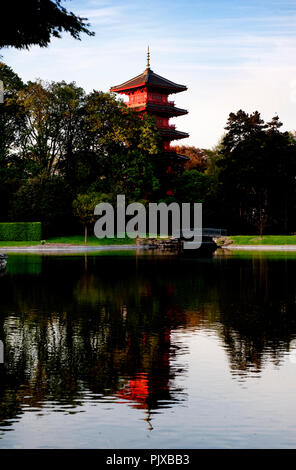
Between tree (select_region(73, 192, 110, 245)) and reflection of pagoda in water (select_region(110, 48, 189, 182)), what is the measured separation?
1563 cm

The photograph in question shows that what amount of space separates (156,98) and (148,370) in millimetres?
71759

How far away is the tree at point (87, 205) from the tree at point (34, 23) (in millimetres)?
47387

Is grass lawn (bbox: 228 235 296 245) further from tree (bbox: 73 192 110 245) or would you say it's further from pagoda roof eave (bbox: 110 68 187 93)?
pagoda roof eave (bbox: 110 68 187 93)

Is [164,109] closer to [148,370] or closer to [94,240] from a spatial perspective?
[94,240]

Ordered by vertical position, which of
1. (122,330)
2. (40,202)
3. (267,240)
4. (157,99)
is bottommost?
(122,330)

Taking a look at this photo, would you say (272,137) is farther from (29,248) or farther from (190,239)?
(29,248)

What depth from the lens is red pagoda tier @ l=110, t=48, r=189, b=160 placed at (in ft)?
250

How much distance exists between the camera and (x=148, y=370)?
992cm

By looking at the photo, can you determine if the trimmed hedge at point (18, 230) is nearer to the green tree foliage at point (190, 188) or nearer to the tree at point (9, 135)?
the tree at point (9, 135)

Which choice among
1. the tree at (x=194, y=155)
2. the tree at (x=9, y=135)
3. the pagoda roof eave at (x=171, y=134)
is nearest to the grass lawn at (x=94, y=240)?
the tree at (x=9, y=135)

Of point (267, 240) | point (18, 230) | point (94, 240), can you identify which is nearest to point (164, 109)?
point (94, 240)

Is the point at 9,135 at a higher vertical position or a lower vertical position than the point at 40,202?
higher

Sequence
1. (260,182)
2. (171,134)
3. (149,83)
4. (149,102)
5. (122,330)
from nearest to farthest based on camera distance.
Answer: (122,330), (260,182), (149,83), (171,134), (149,102)

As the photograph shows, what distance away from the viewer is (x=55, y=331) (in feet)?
44.7
